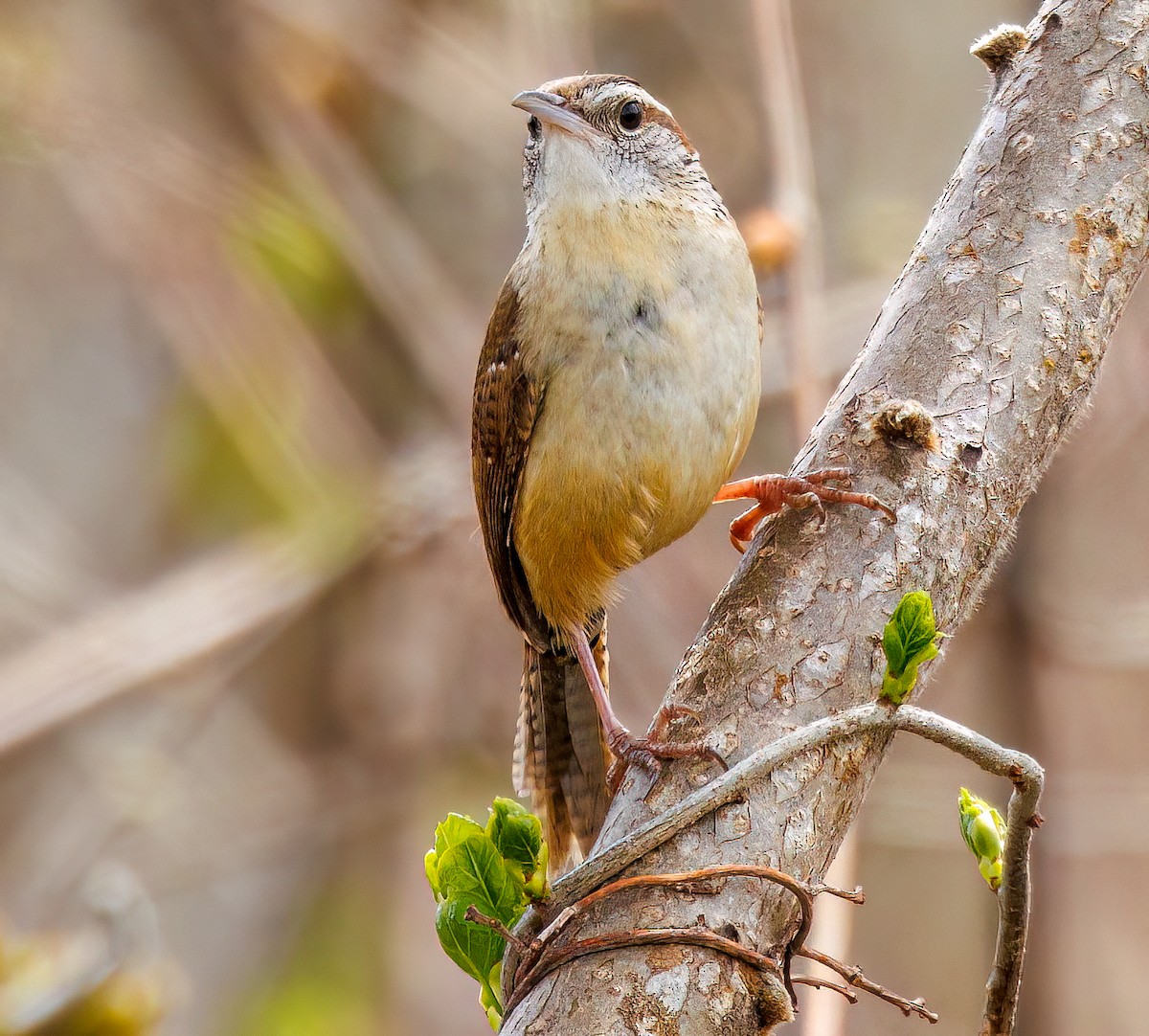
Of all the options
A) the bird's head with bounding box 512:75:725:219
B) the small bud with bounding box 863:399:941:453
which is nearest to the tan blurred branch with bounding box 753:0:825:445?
the bird's head with bounding box 512:75:725:219

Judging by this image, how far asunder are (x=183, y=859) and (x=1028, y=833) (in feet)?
16.3

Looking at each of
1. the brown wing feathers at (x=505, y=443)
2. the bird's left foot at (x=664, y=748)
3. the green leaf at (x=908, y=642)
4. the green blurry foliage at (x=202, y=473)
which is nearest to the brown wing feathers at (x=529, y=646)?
the brown wing feathers at (x=505, y=443)

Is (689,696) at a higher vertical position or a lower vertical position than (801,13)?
lower

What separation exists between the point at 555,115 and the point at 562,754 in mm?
1233

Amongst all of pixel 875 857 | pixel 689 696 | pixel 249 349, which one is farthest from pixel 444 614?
pixel 689 696

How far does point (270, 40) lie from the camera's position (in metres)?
5.68

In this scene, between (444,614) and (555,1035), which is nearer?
(555,1035)

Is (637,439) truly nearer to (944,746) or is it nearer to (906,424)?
(906,424)

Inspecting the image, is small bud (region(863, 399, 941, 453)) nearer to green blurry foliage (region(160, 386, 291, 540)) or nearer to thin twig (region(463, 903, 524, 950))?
thin twig (region(463, 903, 524, 950))

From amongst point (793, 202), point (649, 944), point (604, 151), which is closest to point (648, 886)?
point (649, 944)

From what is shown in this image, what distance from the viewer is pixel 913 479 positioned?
1.76 metres

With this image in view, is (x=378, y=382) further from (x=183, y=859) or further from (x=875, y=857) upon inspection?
(x=875, y=857)

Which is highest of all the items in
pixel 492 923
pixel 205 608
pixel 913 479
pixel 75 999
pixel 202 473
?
pixel 202 473

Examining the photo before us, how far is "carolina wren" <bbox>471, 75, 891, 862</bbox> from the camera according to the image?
224 cm
